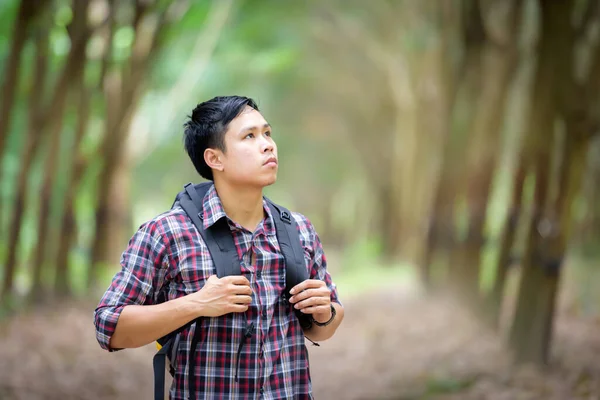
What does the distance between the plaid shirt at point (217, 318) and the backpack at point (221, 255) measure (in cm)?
2

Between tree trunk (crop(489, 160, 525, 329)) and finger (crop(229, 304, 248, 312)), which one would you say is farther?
tree trunk (crop(489, 160, 525, 329))

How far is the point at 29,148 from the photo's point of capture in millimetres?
8758

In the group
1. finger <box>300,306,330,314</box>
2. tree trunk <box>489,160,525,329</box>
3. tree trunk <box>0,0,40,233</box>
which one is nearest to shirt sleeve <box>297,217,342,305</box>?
finger <box>300,306,330,314</box>

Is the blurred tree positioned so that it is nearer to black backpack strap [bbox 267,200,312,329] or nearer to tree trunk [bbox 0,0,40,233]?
black backpack strap [bbox 267,200,312,329]

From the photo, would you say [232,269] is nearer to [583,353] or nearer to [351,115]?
[583,353]

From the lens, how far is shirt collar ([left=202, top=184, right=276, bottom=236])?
2.62 metres

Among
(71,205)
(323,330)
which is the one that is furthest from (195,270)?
(71,205)

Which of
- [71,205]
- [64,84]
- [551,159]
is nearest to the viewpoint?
[551,159]

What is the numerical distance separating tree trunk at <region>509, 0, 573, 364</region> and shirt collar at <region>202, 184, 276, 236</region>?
14.8 ft

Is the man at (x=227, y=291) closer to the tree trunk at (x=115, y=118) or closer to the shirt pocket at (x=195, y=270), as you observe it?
the shirt pocket at (x=195, y=270)

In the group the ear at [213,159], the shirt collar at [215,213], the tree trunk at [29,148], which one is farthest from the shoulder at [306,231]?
the tree trunk at [29,148]

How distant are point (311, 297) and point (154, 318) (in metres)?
0.52

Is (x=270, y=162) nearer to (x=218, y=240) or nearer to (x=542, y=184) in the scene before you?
(x=218, y=240)

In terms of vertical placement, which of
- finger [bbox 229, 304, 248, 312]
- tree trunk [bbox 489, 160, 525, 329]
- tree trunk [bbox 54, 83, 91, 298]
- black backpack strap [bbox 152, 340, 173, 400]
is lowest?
black backpack strap [bbox 152, 340, 173, 400]
